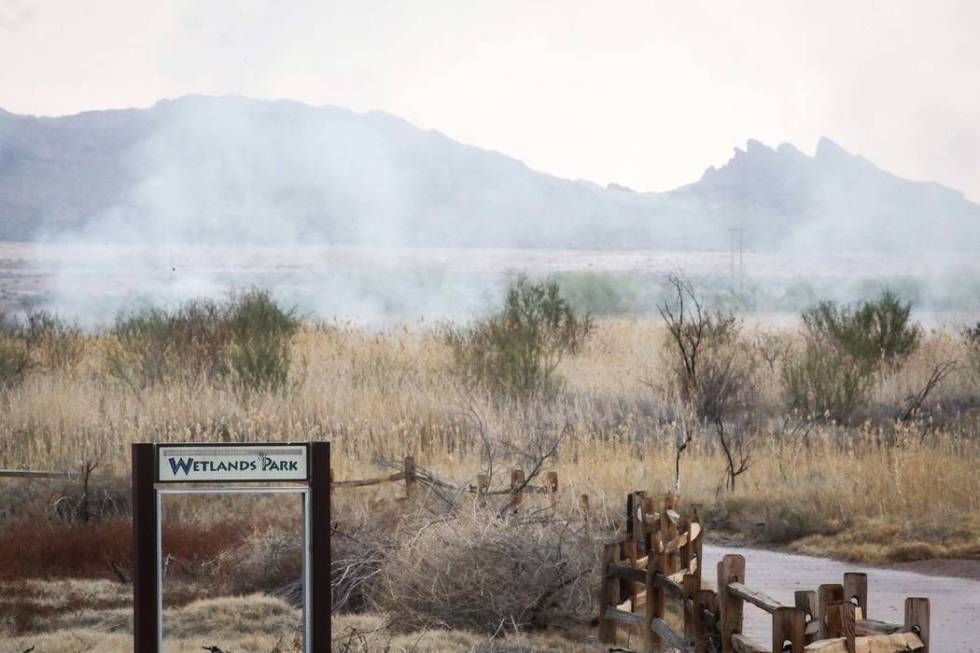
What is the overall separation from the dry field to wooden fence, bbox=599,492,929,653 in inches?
21.3

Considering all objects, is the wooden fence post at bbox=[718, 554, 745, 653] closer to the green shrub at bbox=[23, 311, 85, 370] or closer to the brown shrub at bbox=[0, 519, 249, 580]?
the brown shrub at bbox=[0, 519, 249, 580]

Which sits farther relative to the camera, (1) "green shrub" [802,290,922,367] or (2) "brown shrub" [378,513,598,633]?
(1) "green shrub" [802,290,922,367]

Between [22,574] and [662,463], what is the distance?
745 cm

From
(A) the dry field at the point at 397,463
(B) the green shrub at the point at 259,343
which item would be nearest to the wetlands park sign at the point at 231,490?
(A) the dry field at the point at 397,463

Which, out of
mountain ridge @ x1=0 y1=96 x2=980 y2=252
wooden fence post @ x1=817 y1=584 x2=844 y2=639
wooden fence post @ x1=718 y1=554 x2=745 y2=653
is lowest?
wooden fence post @ x1=718 y1=554 x2=745 y2=653

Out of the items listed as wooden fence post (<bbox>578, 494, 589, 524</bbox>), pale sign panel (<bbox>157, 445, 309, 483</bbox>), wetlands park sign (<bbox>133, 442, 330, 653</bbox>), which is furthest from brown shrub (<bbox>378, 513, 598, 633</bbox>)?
pale sign panel (<bbox>157, 445, 309, 483</bbox>)

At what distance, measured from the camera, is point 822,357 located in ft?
81.7

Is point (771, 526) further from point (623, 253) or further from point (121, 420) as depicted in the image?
point (623, 253)

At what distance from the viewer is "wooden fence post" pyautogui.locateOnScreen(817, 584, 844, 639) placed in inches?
273

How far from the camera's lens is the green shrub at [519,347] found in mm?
25312

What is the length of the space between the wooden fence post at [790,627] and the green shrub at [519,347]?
16.7 metres

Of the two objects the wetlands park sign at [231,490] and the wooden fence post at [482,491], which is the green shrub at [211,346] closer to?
the wooden fence post at [482,491]

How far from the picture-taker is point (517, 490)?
502 inches

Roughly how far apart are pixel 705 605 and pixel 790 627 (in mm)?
1462
